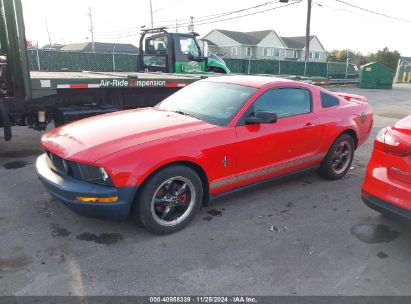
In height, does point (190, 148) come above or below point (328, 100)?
below

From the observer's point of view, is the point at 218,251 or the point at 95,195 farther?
the point at 218,251

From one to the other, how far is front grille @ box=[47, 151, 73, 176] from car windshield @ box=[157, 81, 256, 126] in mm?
1504

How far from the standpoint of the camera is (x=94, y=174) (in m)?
3.29

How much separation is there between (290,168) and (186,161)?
1.67m

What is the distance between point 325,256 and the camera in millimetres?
3418

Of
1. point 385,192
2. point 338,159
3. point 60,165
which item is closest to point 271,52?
point 338,159

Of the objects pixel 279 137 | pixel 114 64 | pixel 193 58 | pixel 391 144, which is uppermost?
pixel 193 58

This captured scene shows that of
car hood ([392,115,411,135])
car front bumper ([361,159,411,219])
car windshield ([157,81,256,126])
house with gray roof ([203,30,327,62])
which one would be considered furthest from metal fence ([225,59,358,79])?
house with gray roof ([203,30,327,62])

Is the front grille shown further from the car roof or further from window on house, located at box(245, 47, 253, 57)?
window on house, located at box(245, 47, 253, 57)

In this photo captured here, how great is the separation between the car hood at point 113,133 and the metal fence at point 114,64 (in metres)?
13.2

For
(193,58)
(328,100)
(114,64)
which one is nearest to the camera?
(328,100)

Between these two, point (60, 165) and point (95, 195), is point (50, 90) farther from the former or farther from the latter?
point (95, 195)

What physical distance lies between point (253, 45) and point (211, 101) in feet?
180

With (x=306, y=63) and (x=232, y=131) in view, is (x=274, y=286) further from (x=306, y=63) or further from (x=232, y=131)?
(x=306, y=63)
